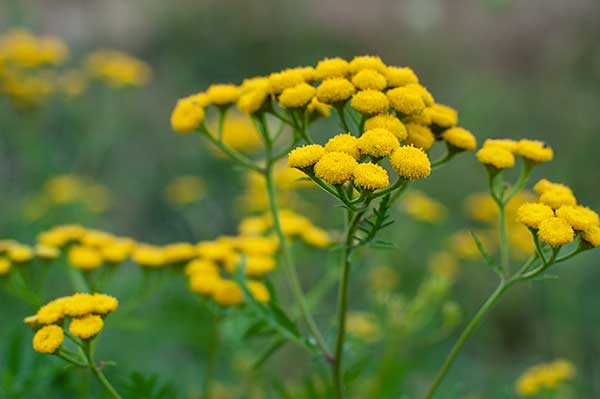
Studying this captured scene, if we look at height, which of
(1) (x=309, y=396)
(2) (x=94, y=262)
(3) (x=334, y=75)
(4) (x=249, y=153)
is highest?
(3) (x=334, y=75)

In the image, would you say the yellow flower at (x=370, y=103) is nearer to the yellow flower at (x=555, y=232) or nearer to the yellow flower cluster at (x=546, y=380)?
the yellow flower at (x=555, y=232)

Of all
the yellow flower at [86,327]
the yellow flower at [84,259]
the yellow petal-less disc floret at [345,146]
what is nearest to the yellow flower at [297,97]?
the yellow petal-less disc floret at [345,146]

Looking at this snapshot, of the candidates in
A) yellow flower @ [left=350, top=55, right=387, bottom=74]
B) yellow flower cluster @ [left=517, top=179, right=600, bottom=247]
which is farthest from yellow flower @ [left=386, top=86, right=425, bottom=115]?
yellow flower cluster @ [left=517, top=179, right=600, bottom=247]

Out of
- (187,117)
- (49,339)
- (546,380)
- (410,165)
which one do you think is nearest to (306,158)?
(410,165)

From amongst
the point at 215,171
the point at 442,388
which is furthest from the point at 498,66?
the point at 442,388

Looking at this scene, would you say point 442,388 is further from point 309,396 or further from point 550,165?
point 550,165

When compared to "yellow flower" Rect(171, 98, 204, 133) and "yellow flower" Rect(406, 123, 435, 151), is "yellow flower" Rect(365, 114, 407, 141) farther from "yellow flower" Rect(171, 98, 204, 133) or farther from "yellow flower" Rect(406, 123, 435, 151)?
"yellow flower" Rect(171, 98, 204, 133)
